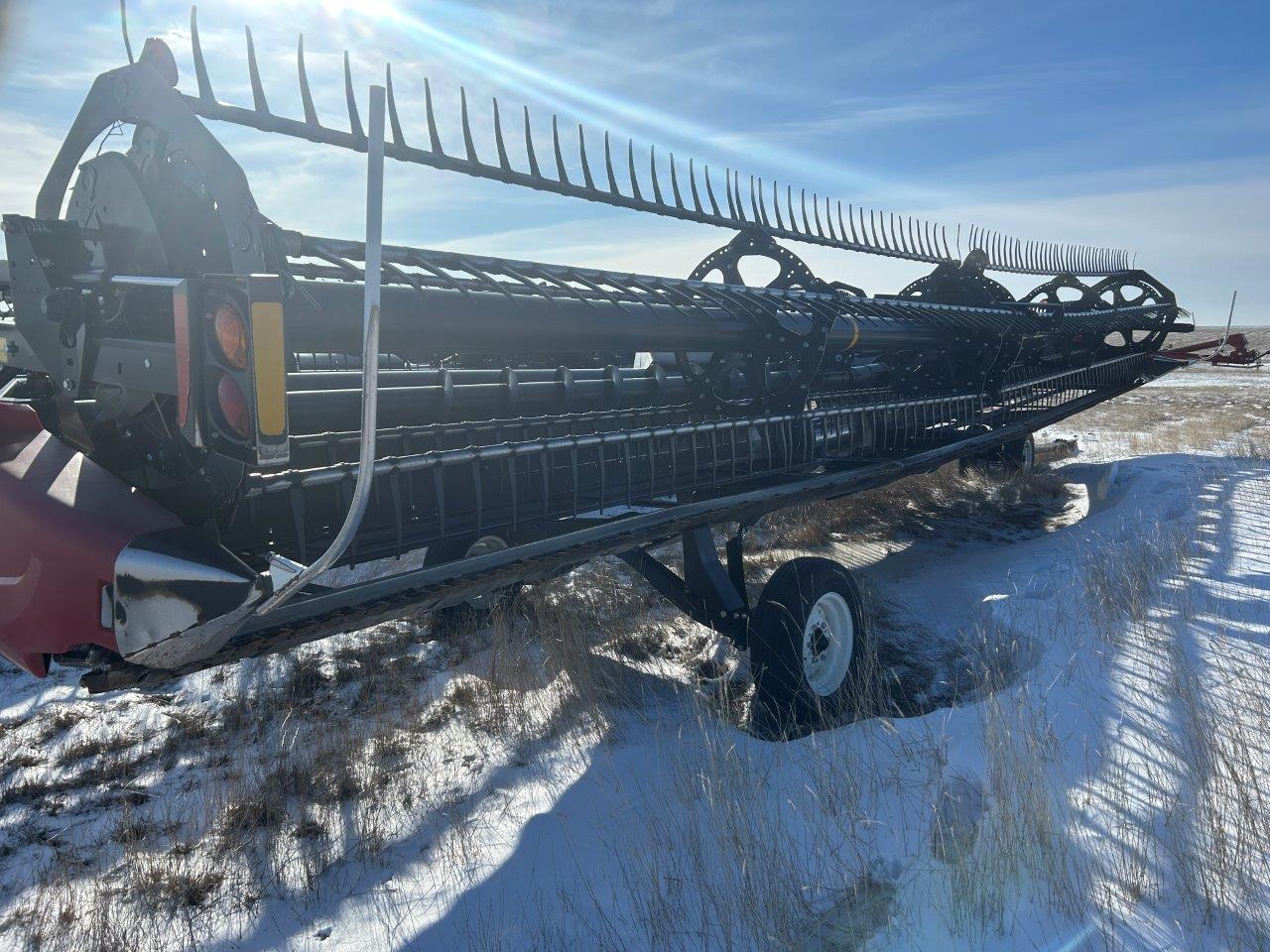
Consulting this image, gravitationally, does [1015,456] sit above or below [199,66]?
below

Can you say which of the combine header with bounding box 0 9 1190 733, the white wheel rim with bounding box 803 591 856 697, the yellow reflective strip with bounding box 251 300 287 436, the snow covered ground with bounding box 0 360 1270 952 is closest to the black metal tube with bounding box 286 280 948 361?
the combine header with bounding box 0 9 1190 733

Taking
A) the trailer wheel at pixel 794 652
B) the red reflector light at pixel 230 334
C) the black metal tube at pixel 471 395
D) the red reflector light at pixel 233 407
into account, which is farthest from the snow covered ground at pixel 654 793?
the red reflector light at pixel 230 334

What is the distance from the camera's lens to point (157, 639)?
1975 millimetres

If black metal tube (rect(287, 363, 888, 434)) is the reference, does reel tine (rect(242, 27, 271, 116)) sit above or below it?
above

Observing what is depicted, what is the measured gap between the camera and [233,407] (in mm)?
1911

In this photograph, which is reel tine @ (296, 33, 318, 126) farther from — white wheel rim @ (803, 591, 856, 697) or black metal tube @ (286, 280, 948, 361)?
white wheel rim @ (803, 591, 856, 697)

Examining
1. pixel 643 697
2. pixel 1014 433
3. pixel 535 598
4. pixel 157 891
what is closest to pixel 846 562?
pixel 1014 433

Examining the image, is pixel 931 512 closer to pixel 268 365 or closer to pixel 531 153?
pixel 531 153

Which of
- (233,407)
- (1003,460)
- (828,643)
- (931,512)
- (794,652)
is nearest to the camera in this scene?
(233,407)

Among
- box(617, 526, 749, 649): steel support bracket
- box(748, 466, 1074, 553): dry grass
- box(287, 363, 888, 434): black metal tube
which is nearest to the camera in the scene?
box(287, 363, 888, 434): black metal tube

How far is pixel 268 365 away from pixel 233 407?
191 mm

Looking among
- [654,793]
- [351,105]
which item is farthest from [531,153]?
[654,793]

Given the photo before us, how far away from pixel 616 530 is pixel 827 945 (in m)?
1.62

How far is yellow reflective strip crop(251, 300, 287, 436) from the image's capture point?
5.83ft
